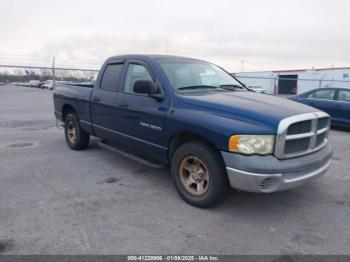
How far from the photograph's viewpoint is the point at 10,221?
340 centimetres

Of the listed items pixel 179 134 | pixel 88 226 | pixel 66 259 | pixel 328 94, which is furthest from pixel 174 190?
pixel 328 94

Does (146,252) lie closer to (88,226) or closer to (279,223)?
(88,226)

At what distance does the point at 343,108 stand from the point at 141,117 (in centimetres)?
775

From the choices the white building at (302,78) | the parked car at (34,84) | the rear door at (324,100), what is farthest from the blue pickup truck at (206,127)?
the parked car at (34,84)

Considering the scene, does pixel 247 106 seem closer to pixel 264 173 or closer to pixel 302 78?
pixel 264 173

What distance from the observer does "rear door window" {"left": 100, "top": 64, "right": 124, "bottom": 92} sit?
5.20 meters

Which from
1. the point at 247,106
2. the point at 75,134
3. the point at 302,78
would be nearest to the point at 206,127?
the point at 247,106

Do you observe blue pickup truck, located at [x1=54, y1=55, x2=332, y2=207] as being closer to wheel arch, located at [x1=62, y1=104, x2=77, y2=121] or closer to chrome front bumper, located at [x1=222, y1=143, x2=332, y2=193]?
chrome front bumper, located at [x1=222, y1=143, x2=332, y2=193]

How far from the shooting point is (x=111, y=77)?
5371 mm

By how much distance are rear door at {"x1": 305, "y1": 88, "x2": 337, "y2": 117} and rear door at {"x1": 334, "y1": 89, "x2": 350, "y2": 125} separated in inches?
5.4

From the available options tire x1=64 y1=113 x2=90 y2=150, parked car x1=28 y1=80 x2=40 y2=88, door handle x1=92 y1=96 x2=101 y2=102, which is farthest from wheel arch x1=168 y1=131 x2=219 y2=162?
parked car x1=28 y1=80 x2=40 y2=88

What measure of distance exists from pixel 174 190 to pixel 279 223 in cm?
153

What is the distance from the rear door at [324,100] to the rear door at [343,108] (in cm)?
14

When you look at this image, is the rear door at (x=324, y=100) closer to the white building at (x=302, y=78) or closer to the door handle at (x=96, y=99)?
the door handle at (x=96, y=99)
